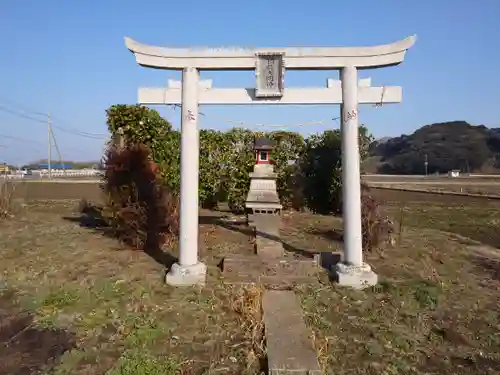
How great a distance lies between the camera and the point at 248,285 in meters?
4.95

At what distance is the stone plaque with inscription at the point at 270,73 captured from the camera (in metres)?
5.10

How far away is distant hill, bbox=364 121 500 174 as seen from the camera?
60500 millimetres

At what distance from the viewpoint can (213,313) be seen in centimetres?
426

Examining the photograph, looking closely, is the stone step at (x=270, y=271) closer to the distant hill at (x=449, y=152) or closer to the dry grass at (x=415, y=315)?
the dry grass at (x=415, y=315)

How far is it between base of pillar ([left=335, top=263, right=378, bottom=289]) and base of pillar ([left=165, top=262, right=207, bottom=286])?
179cm

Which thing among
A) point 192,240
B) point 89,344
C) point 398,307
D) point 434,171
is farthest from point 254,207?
point 434,171

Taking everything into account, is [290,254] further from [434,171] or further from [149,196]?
[434,171]

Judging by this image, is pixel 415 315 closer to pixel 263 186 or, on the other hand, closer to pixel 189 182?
pixel 189 182

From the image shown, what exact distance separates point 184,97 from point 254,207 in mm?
5191

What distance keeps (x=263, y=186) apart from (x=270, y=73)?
5.55 m

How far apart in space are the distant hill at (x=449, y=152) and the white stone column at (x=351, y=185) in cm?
5161

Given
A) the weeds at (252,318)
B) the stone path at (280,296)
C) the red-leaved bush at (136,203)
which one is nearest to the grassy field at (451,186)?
the stone path at (280,296)

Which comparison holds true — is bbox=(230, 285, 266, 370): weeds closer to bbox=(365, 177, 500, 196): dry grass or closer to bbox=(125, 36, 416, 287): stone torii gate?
bbox=(125, 36, 416, 287): stone torii gate

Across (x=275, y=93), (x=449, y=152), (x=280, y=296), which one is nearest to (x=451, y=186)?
(x=275, y=93)
